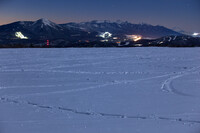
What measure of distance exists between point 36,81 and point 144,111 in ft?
17.7

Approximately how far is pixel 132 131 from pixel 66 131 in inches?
47.9

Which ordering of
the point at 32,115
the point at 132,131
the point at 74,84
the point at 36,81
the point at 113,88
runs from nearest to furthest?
the point at 132,131, the point at 32,115, the point at 113,88, the point at 74,84, the point at 36,81

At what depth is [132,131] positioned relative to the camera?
4.13 meters

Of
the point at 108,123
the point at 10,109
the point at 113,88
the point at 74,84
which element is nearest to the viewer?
the point at 108,123

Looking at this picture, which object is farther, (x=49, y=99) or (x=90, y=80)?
(x=90, y=80)

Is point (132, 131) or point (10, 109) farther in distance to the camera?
point (10, 109)

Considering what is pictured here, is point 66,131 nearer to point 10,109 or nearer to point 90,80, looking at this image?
point 10,109

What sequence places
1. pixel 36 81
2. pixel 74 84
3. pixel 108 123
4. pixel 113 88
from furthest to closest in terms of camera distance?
1. pixel 36 81
2. pixel 74 84
3. pixel 113 88
4. pixel 108 123

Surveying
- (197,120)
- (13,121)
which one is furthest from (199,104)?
(13,121)

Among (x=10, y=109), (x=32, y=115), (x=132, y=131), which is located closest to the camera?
(x=132, y=131)

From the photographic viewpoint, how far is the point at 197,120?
15.0 feet

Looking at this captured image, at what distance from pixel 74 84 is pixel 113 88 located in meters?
1.64

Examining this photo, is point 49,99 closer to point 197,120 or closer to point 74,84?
point 74,84

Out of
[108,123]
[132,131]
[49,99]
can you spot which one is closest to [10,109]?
[49,99]
